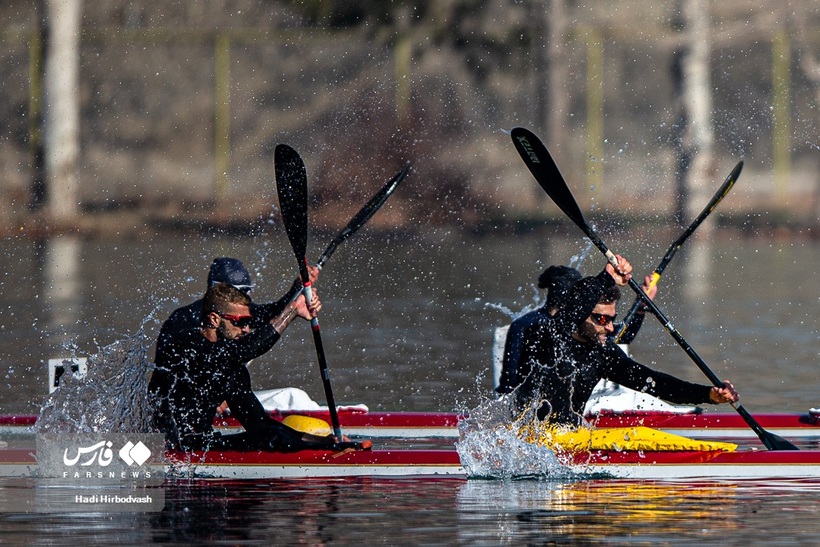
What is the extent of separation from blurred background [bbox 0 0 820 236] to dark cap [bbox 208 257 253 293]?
18.3 meters

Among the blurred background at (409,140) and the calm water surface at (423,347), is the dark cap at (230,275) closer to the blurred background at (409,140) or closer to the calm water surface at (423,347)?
the calm water surface at (423,347)

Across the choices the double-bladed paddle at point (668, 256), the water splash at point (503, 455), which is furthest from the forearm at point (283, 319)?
the double-bladed paddle at point (668, 256)

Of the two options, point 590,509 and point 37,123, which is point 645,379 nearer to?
point 590,509

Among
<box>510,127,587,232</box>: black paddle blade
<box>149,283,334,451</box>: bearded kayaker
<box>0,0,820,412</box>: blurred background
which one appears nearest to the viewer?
<box>149,283,334,451</box>: bearded kayaker

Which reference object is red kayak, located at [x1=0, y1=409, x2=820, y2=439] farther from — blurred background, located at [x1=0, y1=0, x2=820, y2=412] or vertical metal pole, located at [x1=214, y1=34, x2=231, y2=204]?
vertical metal pole, located at [x1=214, y1=34, x2=231, y2=204]

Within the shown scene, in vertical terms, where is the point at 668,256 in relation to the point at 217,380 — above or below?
above

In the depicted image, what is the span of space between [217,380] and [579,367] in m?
2.09

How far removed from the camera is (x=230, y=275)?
43.8 feet

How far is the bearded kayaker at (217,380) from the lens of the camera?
1134cm

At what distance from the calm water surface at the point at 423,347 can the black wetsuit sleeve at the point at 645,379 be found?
668 mm

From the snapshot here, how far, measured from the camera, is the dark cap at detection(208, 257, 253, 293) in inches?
524

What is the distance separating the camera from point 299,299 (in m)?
11.8

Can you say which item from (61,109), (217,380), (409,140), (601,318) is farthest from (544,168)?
(61,109)

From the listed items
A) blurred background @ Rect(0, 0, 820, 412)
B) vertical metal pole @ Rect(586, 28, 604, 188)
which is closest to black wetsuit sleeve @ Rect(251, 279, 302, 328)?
blurred background @ Rect(0, 0, 820, 412)
